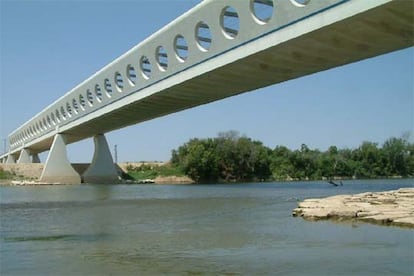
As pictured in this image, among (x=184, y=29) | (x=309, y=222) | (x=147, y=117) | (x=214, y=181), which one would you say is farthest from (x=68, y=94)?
(x=309, y=222)

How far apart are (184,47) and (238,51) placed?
25.1 ft

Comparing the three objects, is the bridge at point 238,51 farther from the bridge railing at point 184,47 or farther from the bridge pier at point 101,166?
the bridge pier at point 101,166

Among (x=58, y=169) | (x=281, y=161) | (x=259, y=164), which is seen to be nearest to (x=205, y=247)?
(x=58, y=169)

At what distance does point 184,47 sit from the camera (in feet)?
104

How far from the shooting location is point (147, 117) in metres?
48.0

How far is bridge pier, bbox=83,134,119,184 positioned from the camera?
61.5 meters

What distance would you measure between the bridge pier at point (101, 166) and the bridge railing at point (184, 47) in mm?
4869

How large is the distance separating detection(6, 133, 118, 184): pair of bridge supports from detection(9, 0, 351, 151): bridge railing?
4181mm

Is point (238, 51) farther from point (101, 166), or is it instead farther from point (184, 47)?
point (101, 166)

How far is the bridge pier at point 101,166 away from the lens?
61.5 meters

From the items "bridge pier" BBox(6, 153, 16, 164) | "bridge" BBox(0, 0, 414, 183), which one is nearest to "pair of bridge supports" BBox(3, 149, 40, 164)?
"bridge pier" BBox(6, 153, 16, 164)

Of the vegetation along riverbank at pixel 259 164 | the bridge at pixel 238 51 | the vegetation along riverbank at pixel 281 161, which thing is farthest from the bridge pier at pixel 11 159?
the bridge at pixel 238 51

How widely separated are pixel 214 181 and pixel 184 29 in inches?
1757

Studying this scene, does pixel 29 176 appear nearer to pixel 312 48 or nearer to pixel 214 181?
pixel 214 181
